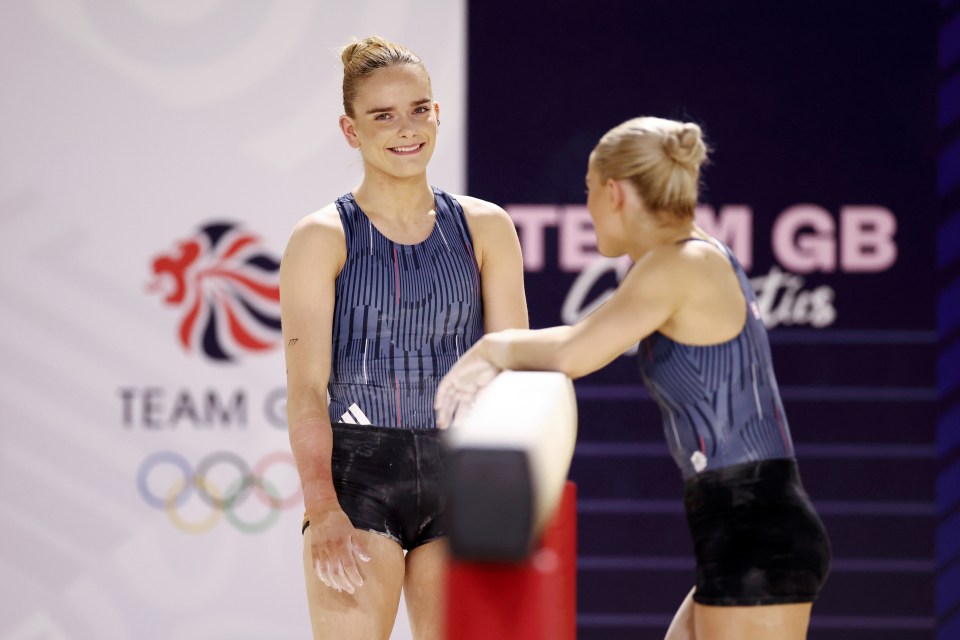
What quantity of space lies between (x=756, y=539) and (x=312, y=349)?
987 mm

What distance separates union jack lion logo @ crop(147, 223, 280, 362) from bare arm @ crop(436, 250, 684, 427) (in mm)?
2413

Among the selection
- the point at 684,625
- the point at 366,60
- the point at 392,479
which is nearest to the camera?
the point at 684,625

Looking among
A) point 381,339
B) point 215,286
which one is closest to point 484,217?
point 381,339

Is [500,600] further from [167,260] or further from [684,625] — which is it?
[167,260]

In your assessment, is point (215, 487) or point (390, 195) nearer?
point (390, 195)

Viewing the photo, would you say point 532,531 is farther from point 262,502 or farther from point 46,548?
point 46,548

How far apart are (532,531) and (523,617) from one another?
129 millimetres

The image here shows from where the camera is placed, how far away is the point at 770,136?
177 inches

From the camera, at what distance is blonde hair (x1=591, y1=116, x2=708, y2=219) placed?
2.21 m

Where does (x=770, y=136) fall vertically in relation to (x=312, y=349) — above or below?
above

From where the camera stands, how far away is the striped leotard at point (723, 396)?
7.25 ft

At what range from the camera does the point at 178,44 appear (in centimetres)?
446

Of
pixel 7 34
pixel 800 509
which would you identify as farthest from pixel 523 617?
pixel 7 34

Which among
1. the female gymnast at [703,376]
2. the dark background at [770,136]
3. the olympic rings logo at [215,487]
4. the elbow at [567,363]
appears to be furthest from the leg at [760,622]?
the olympic rings logo at [215,487]
